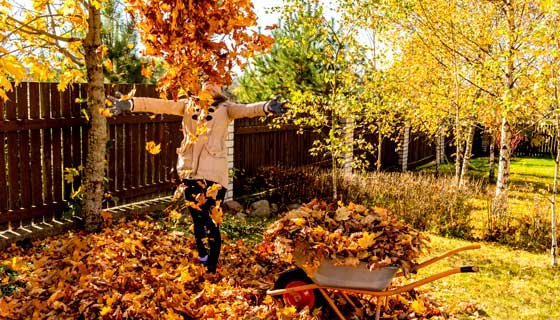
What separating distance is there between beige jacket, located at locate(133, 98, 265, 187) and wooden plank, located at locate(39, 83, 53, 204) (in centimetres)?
209

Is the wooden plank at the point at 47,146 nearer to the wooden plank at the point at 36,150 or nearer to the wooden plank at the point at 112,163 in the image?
the wooden plank at the point at 36,150

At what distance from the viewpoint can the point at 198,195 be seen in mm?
4328

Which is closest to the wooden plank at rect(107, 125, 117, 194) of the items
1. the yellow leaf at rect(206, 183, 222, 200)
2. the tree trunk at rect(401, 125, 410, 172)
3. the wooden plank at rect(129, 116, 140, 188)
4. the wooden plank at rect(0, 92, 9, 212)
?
the wooden plank at rect(129, 116, 140, 188)

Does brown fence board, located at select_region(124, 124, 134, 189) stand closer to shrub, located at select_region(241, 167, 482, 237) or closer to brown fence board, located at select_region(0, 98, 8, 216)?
brown fence board, located at select_region(0, 98, 8, 216)

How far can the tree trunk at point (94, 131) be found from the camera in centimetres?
572

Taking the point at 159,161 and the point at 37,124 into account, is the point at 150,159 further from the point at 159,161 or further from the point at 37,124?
the point at 37,124

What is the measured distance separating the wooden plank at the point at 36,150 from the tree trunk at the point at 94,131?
0.52 metres

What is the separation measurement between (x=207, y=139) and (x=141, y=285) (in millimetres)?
1446

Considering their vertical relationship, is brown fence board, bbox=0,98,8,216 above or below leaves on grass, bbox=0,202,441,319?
above

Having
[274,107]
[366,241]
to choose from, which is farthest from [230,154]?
[366,241]

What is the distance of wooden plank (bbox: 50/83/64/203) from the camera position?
19.4 feet

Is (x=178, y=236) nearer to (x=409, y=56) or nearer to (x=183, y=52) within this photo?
(x=183, y=52)

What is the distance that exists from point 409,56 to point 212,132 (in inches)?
383

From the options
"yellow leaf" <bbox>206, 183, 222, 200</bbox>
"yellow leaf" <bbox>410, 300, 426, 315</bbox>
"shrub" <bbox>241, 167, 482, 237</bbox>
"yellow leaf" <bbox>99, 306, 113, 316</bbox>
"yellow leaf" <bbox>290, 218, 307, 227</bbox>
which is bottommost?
"yellow leaf" <bbox>410, 300, 426, 315</bbox>
